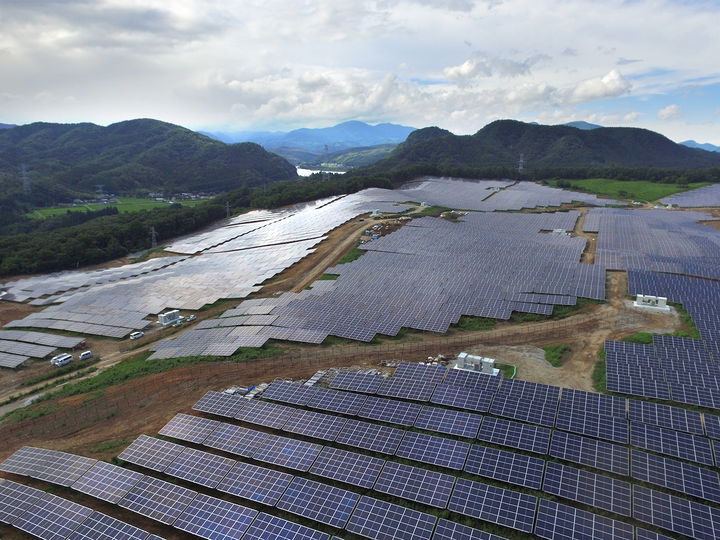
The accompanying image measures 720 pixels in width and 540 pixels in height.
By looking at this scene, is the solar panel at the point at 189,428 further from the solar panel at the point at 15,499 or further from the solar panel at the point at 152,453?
the solar panel at the point at 15,499

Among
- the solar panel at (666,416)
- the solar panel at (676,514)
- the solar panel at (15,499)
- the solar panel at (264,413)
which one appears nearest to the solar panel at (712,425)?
the solar panel at (666,416)

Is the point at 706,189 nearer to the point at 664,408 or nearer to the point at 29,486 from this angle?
the point at 664,408

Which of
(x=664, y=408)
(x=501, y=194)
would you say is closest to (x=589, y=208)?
(x=501, y=194)

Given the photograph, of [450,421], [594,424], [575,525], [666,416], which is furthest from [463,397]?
[666,416]

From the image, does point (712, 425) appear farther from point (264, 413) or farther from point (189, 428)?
point (189, 428)

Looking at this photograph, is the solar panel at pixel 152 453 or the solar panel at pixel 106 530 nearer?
the solar panel at pixel 106 530

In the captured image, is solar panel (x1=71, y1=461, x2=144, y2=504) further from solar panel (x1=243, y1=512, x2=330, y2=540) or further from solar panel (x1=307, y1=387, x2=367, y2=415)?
solar panel (x1=307, y1=387, x2=367, y2=415)
